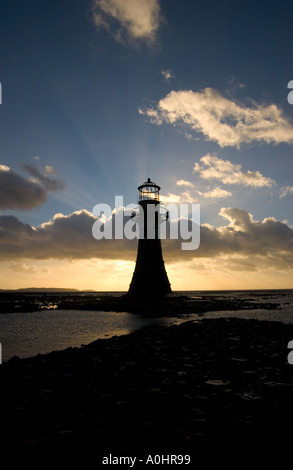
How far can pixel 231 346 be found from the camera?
11.4 meters

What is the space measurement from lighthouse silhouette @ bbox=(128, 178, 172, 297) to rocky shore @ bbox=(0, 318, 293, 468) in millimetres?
31359

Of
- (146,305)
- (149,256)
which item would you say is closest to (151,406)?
(146,305)

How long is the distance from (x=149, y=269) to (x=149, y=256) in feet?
6.09

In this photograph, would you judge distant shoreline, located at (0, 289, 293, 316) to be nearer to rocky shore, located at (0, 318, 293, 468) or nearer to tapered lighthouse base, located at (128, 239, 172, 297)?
tapered lighthouse base, located at (128, 239, 172, 297)

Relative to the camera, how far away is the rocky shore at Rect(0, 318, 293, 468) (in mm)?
4309

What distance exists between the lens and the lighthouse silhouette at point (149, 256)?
4197 centimetres

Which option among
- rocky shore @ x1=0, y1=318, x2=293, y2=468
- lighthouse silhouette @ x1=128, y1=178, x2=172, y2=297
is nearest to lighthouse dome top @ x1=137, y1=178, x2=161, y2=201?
lighthouse silhouette @ x1=128, y1=178, x2=172, y2=297

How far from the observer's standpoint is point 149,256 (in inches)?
1649

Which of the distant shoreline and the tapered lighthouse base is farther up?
the tapered lighthouse base

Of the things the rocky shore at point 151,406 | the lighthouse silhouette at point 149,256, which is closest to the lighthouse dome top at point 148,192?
the lighthouse silhouette at point 149,256

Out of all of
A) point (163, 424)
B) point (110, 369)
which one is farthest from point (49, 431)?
point (110, 369)

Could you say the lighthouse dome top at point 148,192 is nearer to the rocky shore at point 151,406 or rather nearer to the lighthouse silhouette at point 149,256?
the lighthouse silhouette at point 149,256

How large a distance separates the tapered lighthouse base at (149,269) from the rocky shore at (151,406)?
31292 millimetres
